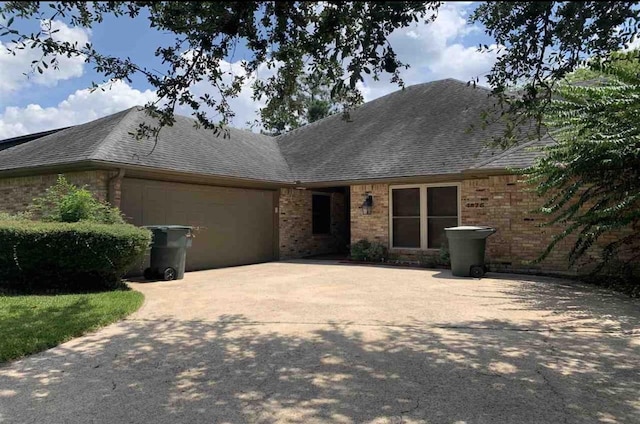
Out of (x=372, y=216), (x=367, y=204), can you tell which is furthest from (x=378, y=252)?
(x=367, y=204)

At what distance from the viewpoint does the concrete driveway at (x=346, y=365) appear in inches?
129

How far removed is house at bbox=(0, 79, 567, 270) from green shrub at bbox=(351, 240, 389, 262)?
23cm

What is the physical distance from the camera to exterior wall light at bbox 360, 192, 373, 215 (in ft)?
45.6

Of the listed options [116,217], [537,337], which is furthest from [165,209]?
[537,337]

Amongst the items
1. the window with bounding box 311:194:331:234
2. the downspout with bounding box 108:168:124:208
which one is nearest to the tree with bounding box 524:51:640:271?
the window with bounding box 311:194:331:234

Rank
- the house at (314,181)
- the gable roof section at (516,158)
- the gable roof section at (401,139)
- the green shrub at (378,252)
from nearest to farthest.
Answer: the gable roof section at (516,158) → the house at (314,181) → the gable roof section at (401,139) → the green shrub at (378,252)

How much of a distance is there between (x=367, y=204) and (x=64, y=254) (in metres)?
8.45

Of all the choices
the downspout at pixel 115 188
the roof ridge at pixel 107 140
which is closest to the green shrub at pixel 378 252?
the downspout at pixel 115 188

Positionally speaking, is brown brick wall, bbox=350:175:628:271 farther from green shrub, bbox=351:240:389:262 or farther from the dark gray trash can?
the dark gray trash can

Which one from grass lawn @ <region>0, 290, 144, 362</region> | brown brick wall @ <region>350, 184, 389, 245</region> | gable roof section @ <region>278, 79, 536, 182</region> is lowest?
grass lawn @ <region>0, 290, 144, 362</region>

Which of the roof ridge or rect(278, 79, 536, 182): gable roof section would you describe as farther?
A: rect(278, 79, 536, 182): gable roof section

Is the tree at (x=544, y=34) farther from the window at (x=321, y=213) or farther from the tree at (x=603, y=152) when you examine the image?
the window at (x=321, y=213)

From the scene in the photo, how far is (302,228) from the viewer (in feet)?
51.9

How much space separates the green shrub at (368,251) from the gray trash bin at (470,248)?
344 centimetres
